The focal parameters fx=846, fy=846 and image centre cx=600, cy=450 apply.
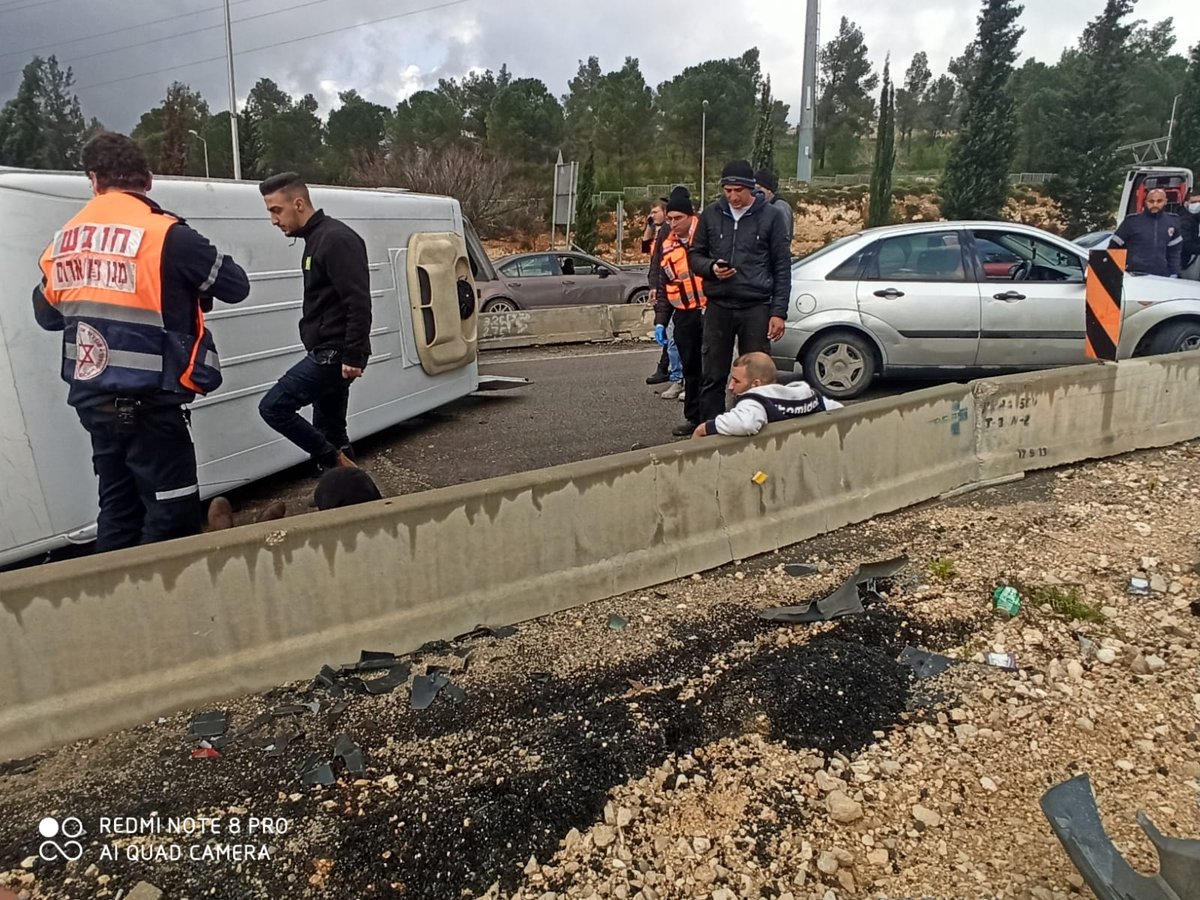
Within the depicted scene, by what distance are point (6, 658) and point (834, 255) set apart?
6.76 m

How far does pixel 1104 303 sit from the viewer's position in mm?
5918

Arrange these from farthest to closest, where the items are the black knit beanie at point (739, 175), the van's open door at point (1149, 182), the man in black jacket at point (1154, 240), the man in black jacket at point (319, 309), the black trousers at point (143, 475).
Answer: the van's open door at point (1149, 182) < the man in black jacket at point (1154, 240) < the black knit beanie at point (739, 175) < the man in black jacket at point (319, 309) < the black trousers at point (143, 475)

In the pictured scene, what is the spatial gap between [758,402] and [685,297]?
2.73 meters

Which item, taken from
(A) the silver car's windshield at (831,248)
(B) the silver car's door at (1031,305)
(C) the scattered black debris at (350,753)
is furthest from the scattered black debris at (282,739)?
(B) the silver car's door at (1031,305)

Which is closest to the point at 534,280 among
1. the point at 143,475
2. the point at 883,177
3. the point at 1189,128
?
the point at 143,475

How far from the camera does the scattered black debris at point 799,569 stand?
399 cm

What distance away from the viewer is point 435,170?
4259 centimetres

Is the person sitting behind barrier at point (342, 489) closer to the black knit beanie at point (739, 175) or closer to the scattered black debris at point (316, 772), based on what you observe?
the scattered black debris at point (316, 772)

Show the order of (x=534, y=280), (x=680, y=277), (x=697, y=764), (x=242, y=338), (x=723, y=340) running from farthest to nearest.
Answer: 1. (x=534, y=280)
2. (x=680, y=277)
3. (x=723, y=340)
4. (x=242, y=338)
5. (x=697, y=764)

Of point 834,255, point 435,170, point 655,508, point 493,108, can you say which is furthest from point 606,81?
point 655,508

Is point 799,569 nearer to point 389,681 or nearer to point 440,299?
point 389,681

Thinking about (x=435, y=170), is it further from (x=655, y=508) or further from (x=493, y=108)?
(x=655, y=508)

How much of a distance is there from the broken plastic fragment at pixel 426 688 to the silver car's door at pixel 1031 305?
5982mm

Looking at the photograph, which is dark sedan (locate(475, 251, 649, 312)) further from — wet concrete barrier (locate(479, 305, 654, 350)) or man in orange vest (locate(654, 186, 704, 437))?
man in orange vest (locate(654, 186, 704, 437))
